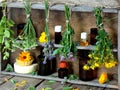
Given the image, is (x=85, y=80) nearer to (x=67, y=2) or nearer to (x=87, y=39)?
(x=87, y=39)

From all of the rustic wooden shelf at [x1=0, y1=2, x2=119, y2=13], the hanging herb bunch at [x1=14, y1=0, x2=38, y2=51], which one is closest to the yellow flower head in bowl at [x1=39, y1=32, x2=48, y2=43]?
the hanging herb bunch at [x1=14, y1=0, x2=38, y2=51]

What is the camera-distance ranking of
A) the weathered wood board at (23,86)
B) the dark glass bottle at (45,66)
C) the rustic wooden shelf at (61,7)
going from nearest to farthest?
the rustic wooden shelf at (61,7) → the weathered wood board at (23,86) → the dark glass bottle at (45,66)

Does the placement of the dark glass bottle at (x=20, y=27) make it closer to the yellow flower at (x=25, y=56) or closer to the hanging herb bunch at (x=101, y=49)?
the yellow flower at (x=25, y=56)

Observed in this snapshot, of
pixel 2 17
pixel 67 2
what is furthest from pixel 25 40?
pixel 67 2

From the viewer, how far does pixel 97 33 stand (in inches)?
58.2

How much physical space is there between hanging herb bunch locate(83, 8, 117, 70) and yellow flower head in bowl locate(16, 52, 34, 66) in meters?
0.32

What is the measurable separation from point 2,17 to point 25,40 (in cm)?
14

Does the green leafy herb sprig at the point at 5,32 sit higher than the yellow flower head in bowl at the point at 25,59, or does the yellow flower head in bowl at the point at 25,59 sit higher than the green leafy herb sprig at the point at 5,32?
the green leafy herb sprig at the point at 5,32

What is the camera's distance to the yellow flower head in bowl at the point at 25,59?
1600 millimetres

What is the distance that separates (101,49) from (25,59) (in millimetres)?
385

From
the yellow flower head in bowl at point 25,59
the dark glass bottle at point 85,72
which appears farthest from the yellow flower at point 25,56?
the dark glass bottle at point 85,72

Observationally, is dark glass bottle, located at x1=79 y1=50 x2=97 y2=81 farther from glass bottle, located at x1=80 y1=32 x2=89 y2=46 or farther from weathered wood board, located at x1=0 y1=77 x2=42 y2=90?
weathered wood board, located at x1=0 y1=77 x2=42 y2=90

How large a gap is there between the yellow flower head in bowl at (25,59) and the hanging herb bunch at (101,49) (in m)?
0.32

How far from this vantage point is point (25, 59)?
1.61 m
